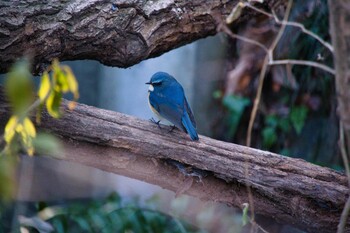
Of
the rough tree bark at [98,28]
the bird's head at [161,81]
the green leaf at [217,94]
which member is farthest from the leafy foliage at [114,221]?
the green leaf at [217,94]

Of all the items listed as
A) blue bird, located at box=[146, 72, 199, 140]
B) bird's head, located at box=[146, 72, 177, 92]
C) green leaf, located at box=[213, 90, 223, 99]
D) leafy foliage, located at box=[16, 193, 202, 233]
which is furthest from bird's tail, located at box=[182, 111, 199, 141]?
green leaf, located at box=[213, 90, 223, 99]

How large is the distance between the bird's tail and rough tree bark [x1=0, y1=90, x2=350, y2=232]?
5 centimetres

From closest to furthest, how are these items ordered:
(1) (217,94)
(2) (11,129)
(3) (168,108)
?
1. (2) (11,129)
2. (3) (168,108)
3. (1) (217,94)

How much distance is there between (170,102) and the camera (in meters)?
3.56

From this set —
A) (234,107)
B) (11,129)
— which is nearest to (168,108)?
(234,107)

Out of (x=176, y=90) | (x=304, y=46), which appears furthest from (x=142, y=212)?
(x=304, y=46)

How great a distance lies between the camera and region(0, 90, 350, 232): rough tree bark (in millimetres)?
2885

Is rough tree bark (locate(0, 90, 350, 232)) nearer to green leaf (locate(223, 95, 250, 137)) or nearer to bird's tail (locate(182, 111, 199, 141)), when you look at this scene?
bird's tail (locate(182, 111, 199, 141))

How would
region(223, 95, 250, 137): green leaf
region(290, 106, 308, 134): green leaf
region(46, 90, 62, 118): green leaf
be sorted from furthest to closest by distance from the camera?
region(223, 95, 250, 137): green leaf, region(290, 106, 308, 134): green leaf, region(46, 90, 62, 118): green leaf

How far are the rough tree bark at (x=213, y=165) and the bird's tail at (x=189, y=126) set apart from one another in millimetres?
45

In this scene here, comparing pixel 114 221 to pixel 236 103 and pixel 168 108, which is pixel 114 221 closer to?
pixel 168 108

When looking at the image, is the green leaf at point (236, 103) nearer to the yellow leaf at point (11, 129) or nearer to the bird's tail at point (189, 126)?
the bird's tail at point (189, 126)

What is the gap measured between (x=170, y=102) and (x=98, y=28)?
716 mm

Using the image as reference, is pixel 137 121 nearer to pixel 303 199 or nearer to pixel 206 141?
pixel 206 141
